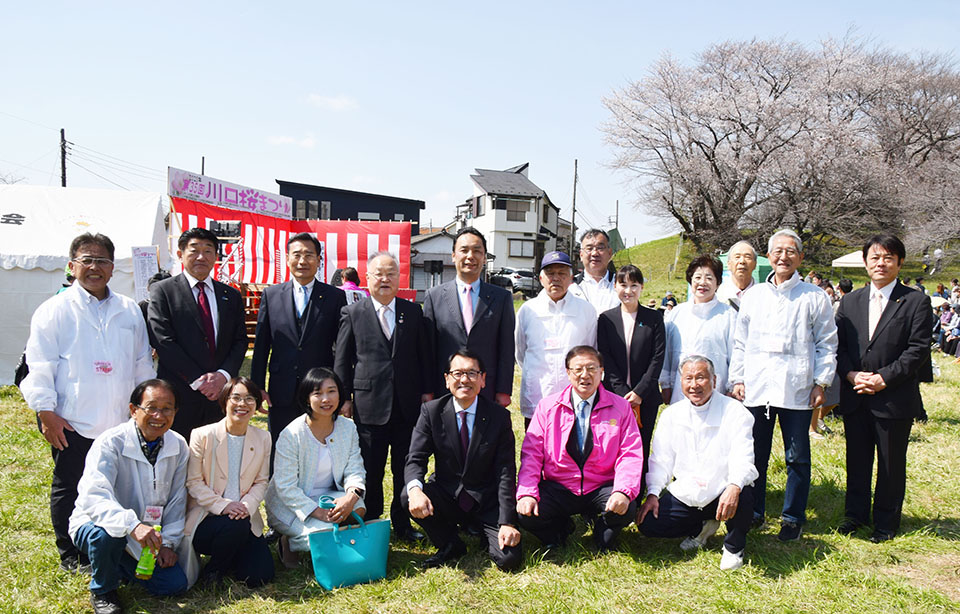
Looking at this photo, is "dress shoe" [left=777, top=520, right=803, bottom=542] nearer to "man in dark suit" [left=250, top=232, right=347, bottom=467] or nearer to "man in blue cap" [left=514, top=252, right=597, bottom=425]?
"man in blue cap" [left=514, top=252, right=597, bottom=425]

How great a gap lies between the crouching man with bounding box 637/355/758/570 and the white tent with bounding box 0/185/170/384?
7.88m

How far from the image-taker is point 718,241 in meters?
26.4

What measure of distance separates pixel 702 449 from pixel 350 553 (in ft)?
6.89

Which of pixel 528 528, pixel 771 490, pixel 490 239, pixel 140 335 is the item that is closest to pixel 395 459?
pixel 528 528

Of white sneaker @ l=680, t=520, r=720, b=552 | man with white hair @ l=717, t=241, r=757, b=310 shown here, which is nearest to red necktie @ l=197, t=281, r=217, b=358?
white sneaker @ l=680, t=520, r=720, b=552

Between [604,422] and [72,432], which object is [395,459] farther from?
[72,432]

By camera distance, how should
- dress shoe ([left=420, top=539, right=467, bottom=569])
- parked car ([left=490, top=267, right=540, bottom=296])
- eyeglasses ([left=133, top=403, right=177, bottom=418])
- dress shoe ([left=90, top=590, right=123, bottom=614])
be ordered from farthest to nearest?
parked car ([left=490, top=267, right=540, bottom=296]) → dress shoe ([left=420, top=539, right=467, bottom=569]) → eyeglasses ([left=133, top=403, right=177, bottom=418]) → dress shoe ([left=90, top=590, right=123, bottom=614])

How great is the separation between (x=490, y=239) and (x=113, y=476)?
1370 inches

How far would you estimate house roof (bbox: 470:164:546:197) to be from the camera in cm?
3719

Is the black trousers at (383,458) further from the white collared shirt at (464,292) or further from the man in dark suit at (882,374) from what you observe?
the man in dark suit at (882,374)

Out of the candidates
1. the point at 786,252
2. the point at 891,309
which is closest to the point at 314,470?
the point at 786,252

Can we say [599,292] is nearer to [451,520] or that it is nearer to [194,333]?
[451,520]

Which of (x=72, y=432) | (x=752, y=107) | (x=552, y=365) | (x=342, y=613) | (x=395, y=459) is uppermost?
(x=752, y=107)

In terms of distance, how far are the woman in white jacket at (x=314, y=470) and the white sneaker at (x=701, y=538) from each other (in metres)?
1.93
